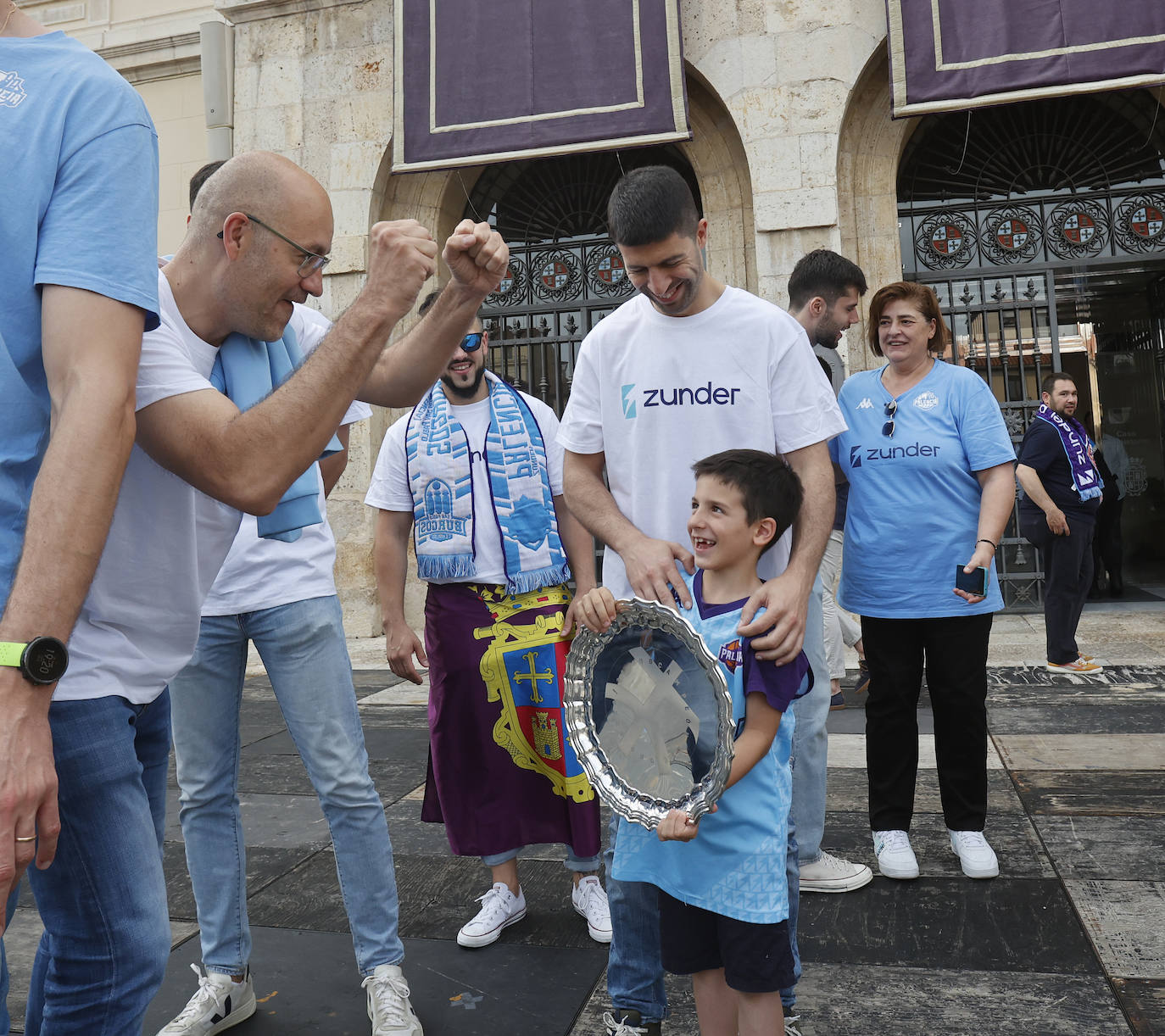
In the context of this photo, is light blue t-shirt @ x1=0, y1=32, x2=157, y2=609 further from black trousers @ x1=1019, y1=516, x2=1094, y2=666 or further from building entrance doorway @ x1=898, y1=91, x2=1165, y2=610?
building entrance doorway @ x1=898, y1=91, x2=1165, y2=610

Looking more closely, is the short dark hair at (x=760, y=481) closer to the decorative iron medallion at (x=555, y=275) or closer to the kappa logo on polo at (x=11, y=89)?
the kappa logo on polo at (x=11, y=89)

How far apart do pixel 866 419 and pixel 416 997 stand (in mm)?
2441

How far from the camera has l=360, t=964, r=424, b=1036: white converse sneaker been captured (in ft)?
8.12

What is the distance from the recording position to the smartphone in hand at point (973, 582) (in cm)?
340

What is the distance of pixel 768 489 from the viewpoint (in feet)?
7.22

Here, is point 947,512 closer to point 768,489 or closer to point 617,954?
point 768,489

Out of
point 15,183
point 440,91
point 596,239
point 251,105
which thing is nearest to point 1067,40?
point 596,239

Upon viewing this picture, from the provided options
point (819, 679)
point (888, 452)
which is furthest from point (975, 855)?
point (888, 452)

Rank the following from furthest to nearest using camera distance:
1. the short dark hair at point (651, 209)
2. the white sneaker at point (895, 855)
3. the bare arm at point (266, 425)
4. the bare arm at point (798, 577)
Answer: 1. the white sneaker at point (895, 855)
2. the short dark hair at point (651, 209)
3. the bare arm at point (798, 577)
4. the bare arm at point (266, 425)

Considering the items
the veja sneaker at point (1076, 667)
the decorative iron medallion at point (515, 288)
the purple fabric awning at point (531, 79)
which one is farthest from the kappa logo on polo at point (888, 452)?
the decorative iron medallion at point (515, 288)

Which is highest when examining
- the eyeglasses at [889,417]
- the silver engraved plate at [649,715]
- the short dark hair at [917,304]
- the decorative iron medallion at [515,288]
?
the decorative iron medallion at [515,288]

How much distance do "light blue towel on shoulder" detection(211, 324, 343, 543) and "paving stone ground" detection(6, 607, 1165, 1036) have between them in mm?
1440

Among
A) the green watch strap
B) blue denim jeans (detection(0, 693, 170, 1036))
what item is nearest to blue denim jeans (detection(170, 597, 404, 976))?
blue denim jeans (detection(0, 693, 170, 1036))

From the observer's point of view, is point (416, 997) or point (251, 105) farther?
point (251, 105)
